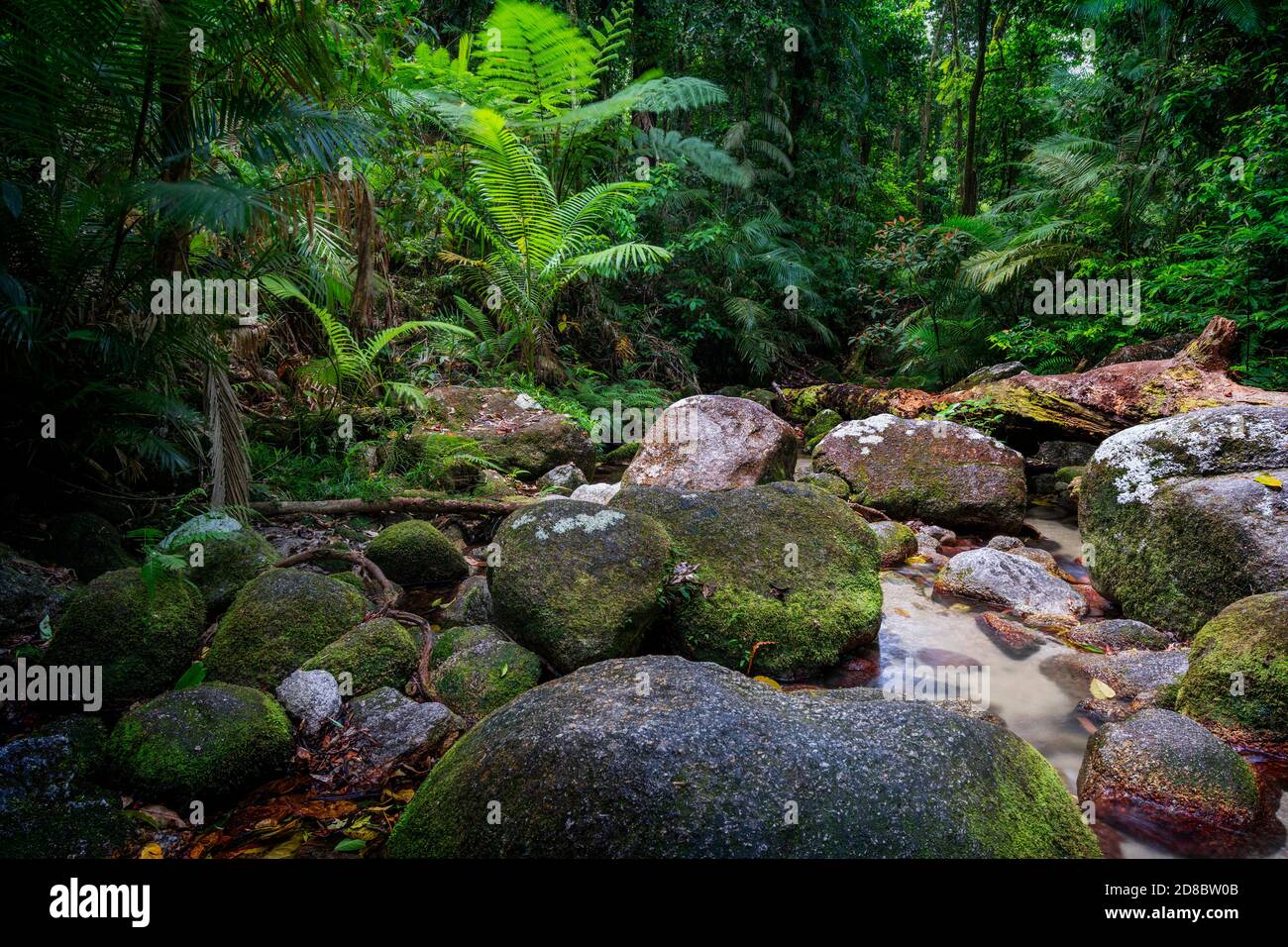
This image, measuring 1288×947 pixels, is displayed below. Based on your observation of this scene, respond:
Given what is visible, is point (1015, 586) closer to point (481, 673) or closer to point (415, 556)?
point (481, 673)

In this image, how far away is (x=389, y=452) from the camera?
19.7ft

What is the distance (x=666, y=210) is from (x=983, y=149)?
11457mm

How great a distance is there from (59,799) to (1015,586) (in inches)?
181

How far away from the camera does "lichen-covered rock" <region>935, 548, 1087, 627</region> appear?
4055 mm

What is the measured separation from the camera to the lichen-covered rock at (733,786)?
1.58 meters

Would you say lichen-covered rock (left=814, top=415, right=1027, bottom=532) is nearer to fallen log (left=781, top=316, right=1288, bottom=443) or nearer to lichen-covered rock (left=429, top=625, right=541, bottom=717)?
fallen log (left=781, top=316, right=1288, bottom=443)

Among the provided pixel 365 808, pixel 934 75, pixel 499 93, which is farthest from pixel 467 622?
pixel 934 75

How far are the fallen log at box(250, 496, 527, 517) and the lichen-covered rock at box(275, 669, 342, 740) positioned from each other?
7.40 ft

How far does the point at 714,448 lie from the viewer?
238 inches

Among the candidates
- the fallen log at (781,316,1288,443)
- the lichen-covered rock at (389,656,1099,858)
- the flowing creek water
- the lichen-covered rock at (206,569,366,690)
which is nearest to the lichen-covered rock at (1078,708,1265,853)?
the flowing creek water

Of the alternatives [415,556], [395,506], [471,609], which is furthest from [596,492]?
[471,609]

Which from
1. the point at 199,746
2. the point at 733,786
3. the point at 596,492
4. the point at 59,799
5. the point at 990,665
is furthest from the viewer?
the point at 596,492

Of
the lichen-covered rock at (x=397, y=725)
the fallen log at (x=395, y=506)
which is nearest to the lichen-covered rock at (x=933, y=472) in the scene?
the fallen log at (x=395, y=506)
